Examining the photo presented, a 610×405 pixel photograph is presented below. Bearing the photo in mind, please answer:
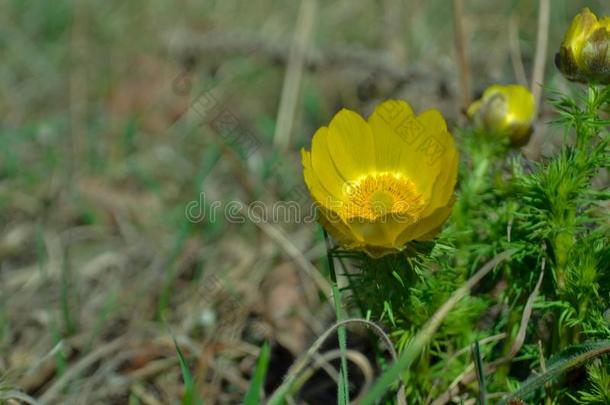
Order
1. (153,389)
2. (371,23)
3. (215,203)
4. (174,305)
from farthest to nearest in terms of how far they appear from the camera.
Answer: (371,23)
(215,203)
(174,305)
(153,389)

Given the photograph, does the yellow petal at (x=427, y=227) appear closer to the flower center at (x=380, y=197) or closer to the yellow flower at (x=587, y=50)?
the flower center at (x=380, y=197)

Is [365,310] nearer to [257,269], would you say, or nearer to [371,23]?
[257,269]

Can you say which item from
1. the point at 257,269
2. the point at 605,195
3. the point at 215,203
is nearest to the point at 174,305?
the point at 257,269

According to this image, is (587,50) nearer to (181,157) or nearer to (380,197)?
(380,197)

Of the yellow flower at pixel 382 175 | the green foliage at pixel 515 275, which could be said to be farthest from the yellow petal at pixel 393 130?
the green foliage at pixel 515 275

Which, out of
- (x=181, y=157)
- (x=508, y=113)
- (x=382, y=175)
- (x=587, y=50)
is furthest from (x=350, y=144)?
(x=181, y=157)

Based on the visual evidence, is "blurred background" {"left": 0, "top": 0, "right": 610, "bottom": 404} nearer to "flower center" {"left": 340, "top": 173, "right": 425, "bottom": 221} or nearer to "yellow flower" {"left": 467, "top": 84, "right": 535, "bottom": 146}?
"flower center" {"left": 340, "top": 173, "right": 425, "bottom": 221}
